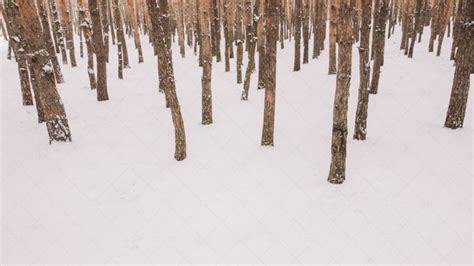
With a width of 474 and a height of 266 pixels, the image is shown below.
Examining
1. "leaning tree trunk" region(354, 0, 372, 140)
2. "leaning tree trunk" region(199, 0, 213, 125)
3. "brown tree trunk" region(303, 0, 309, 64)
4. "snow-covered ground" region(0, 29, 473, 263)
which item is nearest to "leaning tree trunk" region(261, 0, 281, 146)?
"snow-covered ground" region(0, 29, 473, 263)

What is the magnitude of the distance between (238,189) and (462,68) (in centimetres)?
536

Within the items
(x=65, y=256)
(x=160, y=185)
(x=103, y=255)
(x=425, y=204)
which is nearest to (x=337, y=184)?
(x=425, y=204)

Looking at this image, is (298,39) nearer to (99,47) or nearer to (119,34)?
(119,34)

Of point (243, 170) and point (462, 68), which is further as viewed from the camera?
point (462, 68)

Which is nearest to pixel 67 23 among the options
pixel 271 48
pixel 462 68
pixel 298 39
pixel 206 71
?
pixel 298 39

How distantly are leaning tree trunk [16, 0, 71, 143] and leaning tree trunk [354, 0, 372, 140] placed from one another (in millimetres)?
6622

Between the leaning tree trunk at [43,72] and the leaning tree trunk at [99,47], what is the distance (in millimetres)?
3151

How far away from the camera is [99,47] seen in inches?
421

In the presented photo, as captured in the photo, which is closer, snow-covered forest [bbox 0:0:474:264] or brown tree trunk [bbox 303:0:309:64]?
snow-covered forest [bbox 0:0:474:264]

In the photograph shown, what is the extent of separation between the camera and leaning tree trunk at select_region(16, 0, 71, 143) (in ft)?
23.8

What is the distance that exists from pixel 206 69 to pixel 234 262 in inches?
209

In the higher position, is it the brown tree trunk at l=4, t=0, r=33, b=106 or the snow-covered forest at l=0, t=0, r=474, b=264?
the brown tree trunk at l=4, t=0, r=33, b=106

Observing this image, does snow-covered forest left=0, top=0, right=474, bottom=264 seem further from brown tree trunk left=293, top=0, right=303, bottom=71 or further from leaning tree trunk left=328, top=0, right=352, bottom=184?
brown tree trunk left=293, top=0, right=303, bottom=71

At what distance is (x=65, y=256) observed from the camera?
4.97m
